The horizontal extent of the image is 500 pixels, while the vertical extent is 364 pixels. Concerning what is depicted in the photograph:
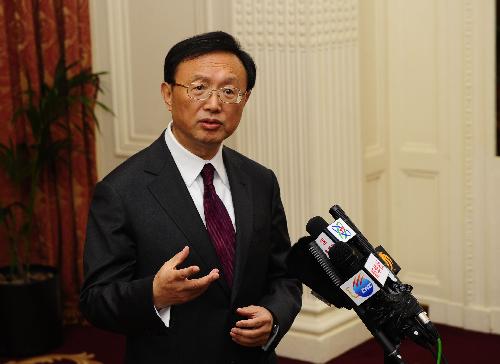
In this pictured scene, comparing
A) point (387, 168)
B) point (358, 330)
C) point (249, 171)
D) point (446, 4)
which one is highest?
point (446, 4)

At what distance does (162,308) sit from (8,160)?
10.1ft

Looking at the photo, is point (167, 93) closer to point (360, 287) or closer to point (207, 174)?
point (207, 174)

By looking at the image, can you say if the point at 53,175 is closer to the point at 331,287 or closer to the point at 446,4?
the point at 446,4

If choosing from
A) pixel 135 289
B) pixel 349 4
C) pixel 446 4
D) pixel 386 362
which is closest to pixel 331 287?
pixel 386 362

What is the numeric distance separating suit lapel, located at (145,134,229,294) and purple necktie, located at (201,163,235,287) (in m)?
0.03

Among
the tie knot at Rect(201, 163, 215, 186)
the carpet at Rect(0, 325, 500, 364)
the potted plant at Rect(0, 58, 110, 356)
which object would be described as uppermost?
the tie knot at Rect(201, 163, 215, 186)

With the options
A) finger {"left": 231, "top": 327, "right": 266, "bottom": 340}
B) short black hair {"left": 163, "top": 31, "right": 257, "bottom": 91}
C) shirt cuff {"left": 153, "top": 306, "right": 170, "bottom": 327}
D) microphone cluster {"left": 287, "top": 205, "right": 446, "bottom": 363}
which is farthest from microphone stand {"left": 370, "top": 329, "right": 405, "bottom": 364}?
short black hair {"left": 163, "top": 31, "right": 257, "bottom": 91}

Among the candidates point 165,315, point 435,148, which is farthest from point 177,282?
point 435,148

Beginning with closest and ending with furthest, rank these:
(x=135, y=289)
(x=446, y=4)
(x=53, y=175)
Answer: (x=135, y=289)
(x=446, y=4)
(x=53, y=175)

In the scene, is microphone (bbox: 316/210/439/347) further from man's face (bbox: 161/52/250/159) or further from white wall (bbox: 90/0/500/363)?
white wall (bbox: 90/0/500/363)

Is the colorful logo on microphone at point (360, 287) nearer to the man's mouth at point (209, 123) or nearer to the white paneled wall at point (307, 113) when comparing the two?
the man's mouth at point (209, 123)

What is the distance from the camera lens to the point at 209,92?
246 cm

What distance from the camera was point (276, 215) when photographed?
271 cm

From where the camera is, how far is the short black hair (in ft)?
8.15
